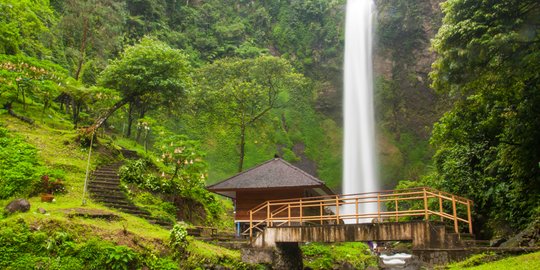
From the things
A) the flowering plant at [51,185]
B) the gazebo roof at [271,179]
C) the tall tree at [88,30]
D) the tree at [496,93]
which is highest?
the tall tree at [88,30]

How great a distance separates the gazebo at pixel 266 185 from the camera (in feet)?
58.4

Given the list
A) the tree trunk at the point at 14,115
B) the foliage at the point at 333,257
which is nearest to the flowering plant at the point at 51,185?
the tree trunk at the point at 14,115

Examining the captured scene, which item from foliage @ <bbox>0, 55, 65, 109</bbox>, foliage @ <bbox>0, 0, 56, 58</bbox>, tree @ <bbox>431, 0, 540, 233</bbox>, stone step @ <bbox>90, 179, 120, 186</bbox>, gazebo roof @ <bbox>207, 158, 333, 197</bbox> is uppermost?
foliage @ <bbox>0, 0, 56, 58</bbox>

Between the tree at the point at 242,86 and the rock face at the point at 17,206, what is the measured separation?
17.7 meters

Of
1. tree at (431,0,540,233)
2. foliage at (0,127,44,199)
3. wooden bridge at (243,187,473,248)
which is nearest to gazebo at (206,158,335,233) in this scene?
wooden bridge at (243,187,473,248)

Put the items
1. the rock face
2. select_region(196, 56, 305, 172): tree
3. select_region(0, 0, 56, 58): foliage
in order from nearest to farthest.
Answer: the rock face, select_region(0, 0, 56, 58): foliage, select_region(196, 56, 305, 172): tree

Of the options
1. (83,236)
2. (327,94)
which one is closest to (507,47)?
(83,236)

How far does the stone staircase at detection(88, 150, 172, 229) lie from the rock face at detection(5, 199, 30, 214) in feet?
10.5

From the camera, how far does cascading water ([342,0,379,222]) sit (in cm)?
3847

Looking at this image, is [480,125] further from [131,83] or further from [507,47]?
[131,83]

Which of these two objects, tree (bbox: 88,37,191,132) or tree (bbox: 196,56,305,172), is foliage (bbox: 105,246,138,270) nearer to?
tree (bbox: 88,37,191,132)

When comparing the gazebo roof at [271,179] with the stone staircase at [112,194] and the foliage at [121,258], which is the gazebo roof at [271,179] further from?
the foliage at [121,258]

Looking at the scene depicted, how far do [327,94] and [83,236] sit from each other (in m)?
36.5

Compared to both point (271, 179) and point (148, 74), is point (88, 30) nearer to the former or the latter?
point (148, 74)
